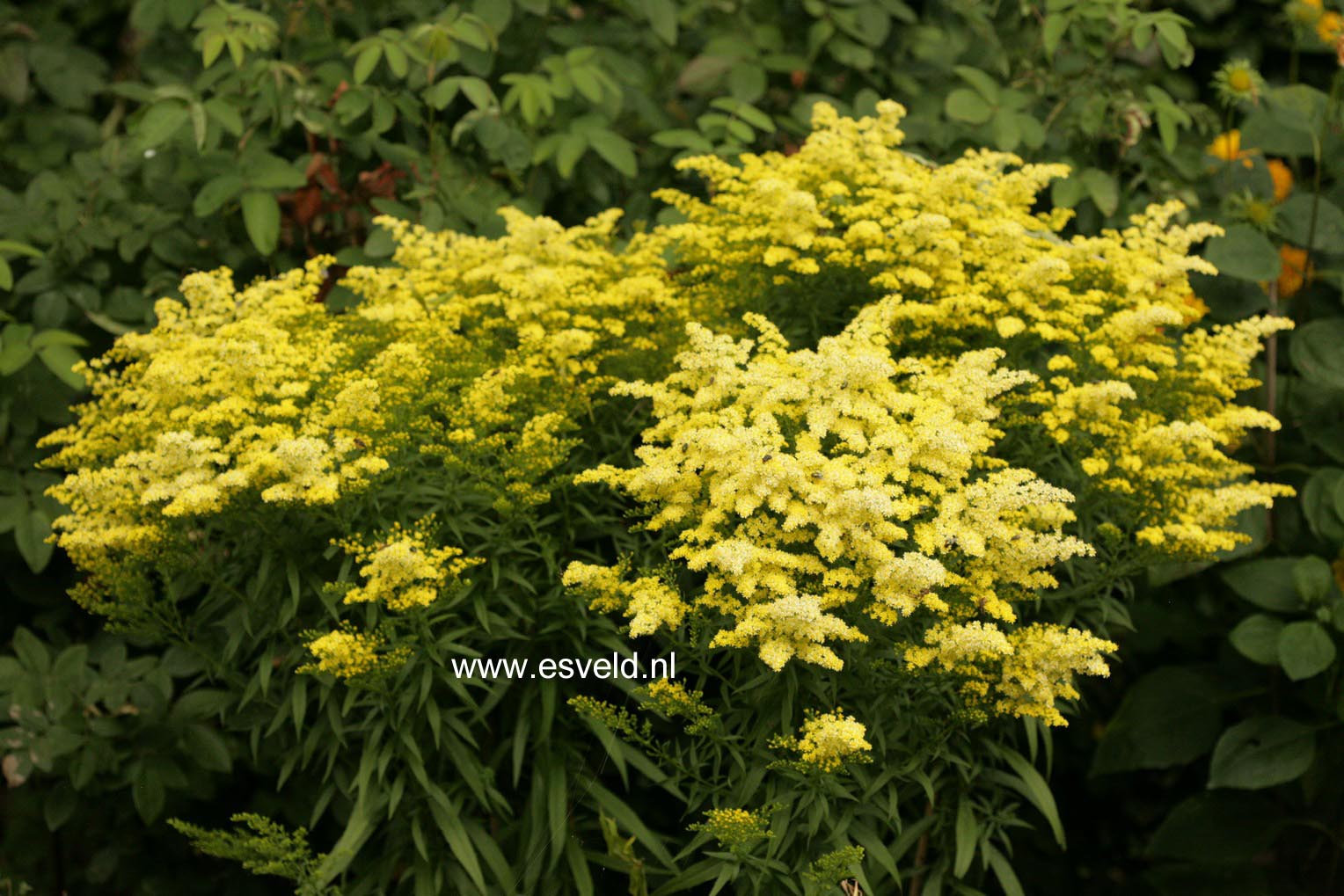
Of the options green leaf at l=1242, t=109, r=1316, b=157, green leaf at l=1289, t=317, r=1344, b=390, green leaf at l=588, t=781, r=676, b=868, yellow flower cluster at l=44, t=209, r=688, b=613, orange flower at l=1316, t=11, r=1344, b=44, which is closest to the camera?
yellow flower cluster at l=44, t=209, r=688, b=613

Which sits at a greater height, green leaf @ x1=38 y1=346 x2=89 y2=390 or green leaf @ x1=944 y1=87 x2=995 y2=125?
green leaf @ x1=944 y1=87 x2=995 y2=125

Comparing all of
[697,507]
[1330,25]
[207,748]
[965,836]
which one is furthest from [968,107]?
[207,748]

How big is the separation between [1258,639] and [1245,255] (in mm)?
859

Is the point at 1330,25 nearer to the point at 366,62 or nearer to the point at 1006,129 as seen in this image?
the point at 1006,129

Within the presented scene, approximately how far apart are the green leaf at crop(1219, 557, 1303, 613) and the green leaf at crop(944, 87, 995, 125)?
3.85 feet

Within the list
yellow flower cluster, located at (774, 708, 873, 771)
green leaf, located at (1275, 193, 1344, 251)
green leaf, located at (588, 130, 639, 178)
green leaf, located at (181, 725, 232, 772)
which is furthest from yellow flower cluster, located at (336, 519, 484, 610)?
green leaf, located at (1275, 193, 1344, 251)

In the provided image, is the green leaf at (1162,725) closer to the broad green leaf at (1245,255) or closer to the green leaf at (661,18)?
the broad green leaf at (1245,255)

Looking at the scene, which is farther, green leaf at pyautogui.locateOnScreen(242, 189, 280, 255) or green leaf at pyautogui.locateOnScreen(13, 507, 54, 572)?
green leaf at pyautogui.locateOnScreen(242, 189, 280, 255)

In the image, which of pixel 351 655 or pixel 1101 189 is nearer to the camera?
pixel 351 655

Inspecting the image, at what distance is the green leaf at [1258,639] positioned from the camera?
112 inches

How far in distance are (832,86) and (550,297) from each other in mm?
1534

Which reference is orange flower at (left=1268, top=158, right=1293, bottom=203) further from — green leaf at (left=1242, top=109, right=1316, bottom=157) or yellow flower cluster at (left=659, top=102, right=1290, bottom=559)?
yellow flower cluster at (left=659, top=102, right=1290, bottom=559)

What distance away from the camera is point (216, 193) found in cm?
301

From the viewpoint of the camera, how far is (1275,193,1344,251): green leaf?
3.21 m
